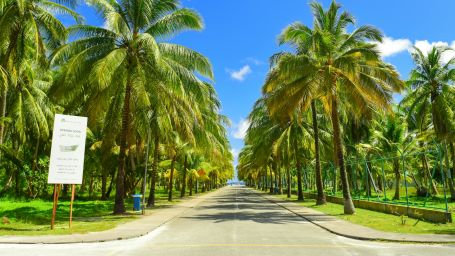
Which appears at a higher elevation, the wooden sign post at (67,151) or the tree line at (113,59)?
the tree line at (113,59)

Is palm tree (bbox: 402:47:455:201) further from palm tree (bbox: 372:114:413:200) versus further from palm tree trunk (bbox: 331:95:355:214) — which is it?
palm tree trunk (bbox: 331:95:355:214)

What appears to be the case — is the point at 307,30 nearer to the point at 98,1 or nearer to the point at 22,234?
the point at 98,1

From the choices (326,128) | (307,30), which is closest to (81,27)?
(307,30)

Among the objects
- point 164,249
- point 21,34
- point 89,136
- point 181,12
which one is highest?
point 181,12

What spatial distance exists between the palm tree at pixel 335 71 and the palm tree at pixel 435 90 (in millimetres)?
10850

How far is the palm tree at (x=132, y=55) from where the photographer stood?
1903 cm

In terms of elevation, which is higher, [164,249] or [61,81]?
[61,81]

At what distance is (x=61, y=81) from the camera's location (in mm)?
18922

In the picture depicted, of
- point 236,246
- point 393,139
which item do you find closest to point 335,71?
point 236,246

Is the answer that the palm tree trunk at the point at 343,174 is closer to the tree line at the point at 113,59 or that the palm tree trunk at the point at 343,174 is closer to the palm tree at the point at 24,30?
the tree line at the point at 113,59

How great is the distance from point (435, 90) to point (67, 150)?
2731 centimetres

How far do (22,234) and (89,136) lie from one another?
22753 mm

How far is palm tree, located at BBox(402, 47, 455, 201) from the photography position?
30234 millimetres

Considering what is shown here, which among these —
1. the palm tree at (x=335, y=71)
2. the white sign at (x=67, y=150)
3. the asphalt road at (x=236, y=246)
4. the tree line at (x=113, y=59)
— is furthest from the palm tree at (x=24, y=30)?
the palm tree at (x=335, y=71)
